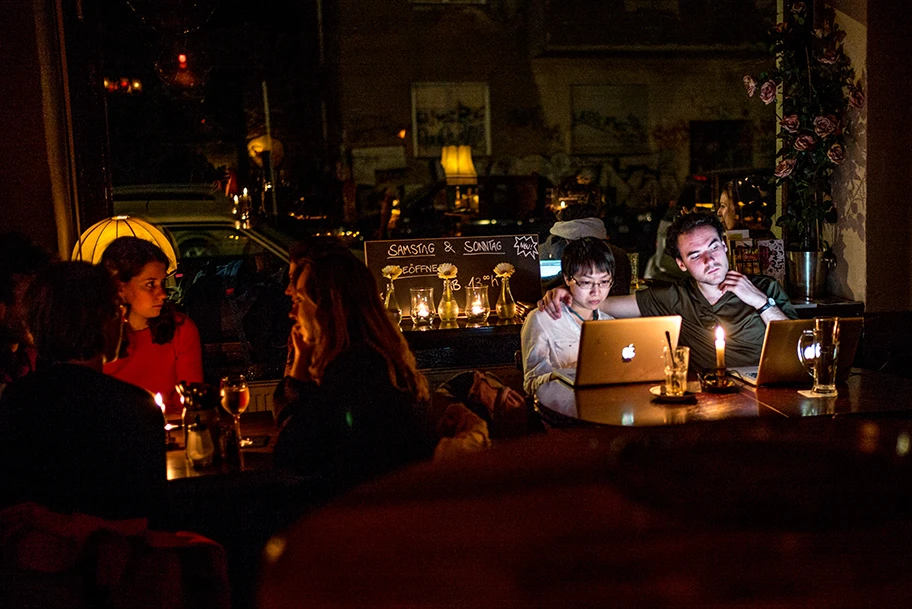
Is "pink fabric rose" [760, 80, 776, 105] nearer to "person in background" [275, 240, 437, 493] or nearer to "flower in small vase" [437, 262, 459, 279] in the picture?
"flower in small vase" [437, 262, 459, 279]

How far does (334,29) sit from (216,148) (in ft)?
3.30

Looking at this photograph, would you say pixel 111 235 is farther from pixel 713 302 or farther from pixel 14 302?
pixel 713 302

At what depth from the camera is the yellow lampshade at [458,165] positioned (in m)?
5.32

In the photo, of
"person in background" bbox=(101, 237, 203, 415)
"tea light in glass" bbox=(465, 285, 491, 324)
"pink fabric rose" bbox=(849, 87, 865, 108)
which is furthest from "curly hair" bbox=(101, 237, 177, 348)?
"pink fabric rose" bbox=(849, 87, 865, 108)

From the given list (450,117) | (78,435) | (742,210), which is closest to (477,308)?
(450,117)

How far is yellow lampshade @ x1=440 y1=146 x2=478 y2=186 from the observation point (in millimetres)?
5324

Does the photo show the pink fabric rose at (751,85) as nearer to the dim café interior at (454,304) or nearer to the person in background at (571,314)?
the dim café interior at (454,304)

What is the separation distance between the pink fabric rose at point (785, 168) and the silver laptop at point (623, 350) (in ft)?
7.81

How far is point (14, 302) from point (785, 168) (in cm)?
416

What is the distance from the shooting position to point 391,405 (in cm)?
249

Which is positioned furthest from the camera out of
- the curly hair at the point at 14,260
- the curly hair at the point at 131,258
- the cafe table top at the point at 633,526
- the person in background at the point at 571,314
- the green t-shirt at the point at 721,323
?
the green t-shirt at the point at 721,323

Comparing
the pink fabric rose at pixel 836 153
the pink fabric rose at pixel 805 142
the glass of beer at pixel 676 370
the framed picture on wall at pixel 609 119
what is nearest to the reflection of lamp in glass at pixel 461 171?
the framed picture on wall at pixel 609 119

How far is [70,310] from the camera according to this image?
7.22 feet

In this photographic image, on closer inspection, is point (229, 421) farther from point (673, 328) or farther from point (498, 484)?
point (498, 484)
